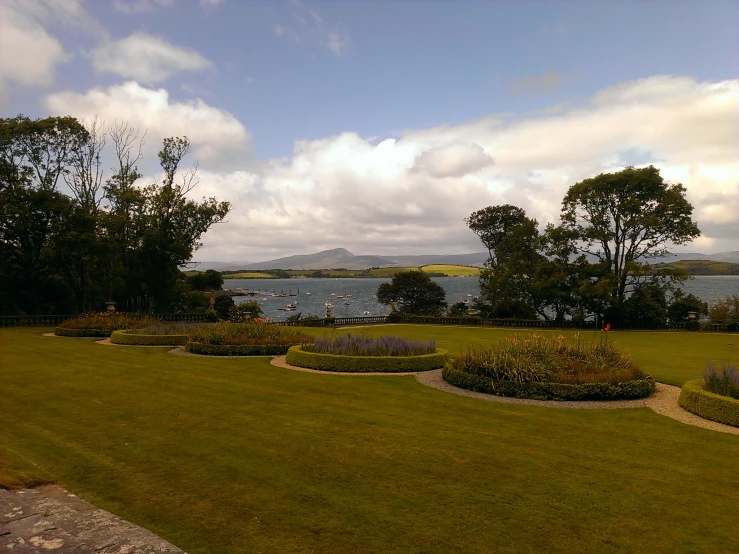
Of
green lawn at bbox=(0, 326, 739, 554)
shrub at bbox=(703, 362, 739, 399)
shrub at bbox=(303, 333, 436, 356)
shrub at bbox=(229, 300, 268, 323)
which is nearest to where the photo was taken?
green lawn at bbox=(0, 326, 739, 554)

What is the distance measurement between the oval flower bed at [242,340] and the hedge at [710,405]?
12.8 m

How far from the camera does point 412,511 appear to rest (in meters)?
5.33

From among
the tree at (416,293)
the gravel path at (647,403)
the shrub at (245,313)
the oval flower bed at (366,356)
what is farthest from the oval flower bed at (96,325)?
the tree at (416,293)

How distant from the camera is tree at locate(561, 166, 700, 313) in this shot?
118ft

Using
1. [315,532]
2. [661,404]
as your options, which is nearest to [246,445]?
[315,532]

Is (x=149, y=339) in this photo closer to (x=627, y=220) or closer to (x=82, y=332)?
(x=82, y=332)

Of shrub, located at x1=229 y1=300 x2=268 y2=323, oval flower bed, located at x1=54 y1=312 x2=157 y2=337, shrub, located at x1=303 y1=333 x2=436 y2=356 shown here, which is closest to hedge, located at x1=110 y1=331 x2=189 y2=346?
oval flower bed, located at x1=54 y1=312 x2=157 y2=337

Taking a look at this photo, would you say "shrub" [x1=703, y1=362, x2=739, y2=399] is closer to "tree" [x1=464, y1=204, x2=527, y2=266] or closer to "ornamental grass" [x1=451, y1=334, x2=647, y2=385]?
"ornamental grass" [x1=451, y1=334, x2=647, y2=385]

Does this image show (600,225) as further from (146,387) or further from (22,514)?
(22,514)

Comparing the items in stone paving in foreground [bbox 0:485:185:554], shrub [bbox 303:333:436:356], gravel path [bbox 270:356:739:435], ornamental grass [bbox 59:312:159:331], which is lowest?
gravel path [bbox 270:356:739:435]

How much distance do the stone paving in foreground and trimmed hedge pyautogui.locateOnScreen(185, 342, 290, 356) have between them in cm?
1251

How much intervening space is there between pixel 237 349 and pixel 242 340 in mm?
861

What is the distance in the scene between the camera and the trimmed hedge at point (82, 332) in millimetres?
23188

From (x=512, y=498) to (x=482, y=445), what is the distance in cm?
190
